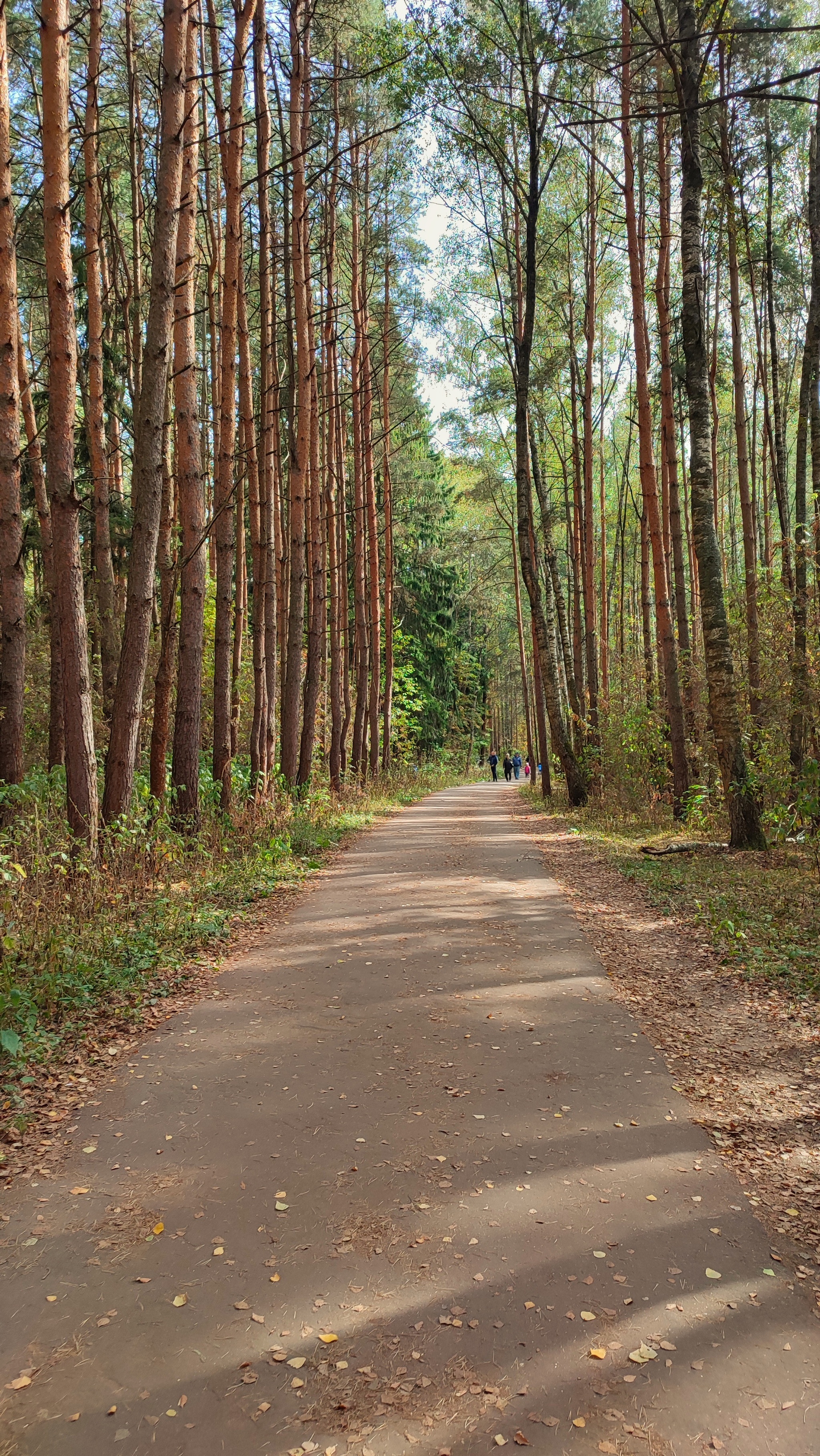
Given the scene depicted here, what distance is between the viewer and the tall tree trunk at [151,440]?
7848 mm

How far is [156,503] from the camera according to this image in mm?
8164

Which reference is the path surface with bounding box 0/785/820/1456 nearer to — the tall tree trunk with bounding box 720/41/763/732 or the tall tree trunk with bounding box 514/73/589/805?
the tall tree trunk with bounding box 720/41/763/732

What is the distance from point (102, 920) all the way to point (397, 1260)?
164 inches

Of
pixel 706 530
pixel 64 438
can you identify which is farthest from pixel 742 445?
pixel 64 438

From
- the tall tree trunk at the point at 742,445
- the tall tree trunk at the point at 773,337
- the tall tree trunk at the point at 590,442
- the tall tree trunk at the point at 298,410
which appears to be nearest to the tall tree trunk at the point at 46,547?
the tall tree trunk at the point at 298,410

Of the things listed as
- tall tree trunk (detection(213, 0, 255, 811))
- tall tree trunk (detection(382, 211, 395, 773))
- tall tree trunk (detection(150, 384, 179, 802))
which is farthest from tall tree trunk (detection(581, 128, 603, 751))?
tall tree trunk (detection(150, 384, 179, 802))

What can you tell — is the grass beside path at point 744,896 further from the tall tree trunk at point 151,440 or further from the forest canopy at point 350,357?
the tall tree trunk at point 151,440

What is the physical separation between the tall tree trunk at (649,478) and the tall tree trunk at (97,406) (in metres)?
7.94

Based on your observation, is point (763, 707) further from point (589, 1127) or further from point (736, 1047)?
point (589, 1127)

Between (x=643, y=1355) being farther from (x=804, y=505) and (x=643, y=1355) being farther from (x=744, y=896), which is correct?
(x=804, y=505)

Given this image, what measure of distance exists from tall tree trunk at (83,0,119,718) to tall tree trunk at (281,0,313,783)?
285 centimetres

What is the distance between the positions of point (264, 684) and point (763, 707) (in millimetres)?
7458

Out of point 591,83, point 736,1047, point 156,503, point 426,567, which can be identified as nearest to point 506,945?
point 736,1047

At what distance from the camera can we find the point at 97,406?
1177 cm
